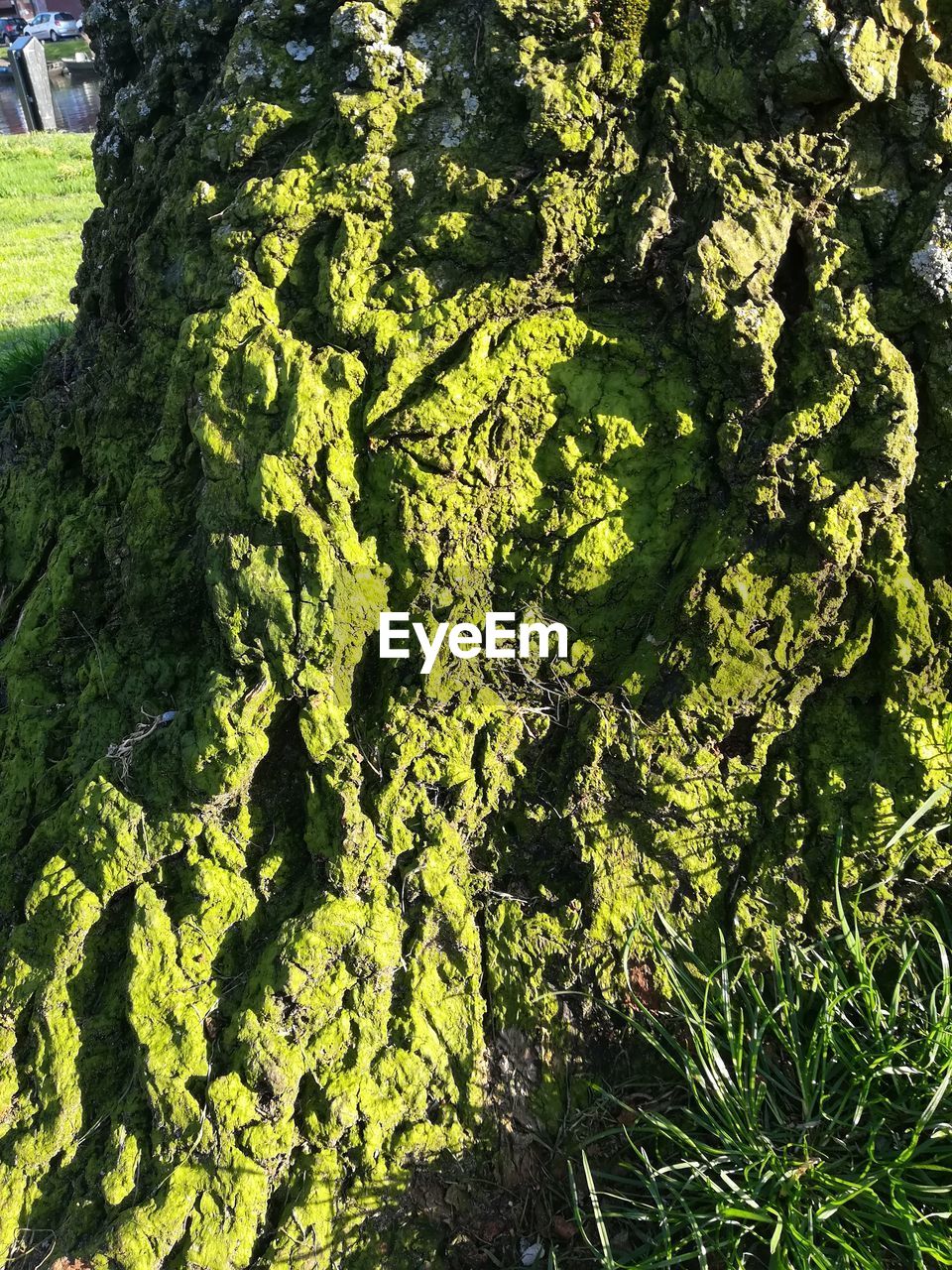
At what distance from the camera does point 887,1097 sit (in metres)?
1.93

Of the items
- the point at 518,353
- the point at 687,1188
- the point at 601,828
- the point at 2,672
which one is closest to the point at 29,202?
the point at 2,672

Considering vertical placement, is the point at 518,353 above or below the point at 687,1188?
above

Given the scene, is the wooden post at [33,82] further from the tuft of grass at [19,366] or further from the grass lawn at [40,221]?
the tuft of grass at [19,366]

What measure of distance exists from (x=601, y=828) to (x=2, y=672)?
1.76 metres

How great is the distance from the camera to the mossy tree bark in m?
2.11

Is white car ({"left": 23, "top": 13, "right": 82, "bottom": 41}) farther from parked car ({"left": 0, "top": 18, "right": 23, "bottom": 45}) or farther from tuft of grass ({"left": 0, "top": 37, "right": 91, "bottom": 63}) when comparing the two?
parked car ({"left": 0, "top": 18, "right": 23, "bottom": 45})

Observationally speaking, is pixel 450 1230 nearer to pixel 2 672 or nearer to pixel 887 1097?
pixel 887 1097

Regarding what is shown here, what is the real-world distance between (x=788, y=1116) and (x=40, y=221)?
32.6 feet

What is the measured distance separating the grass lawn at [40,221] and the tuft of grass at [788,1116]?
456cm

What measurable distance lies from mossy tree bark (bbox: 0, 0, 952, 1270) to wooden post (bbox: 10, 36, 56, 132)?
14101mm

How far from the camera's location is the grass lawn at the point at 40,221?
20.0 feet

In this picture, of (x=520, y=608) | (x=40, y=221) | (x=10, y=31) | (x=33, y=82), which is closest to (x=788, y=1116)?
(x=520, y=608)

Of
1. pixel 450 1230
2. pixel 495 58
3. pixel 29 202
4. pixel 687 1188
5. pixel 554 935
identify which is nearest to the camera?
pixel 687 1188

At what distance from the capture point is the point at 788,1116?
6.53 feet
